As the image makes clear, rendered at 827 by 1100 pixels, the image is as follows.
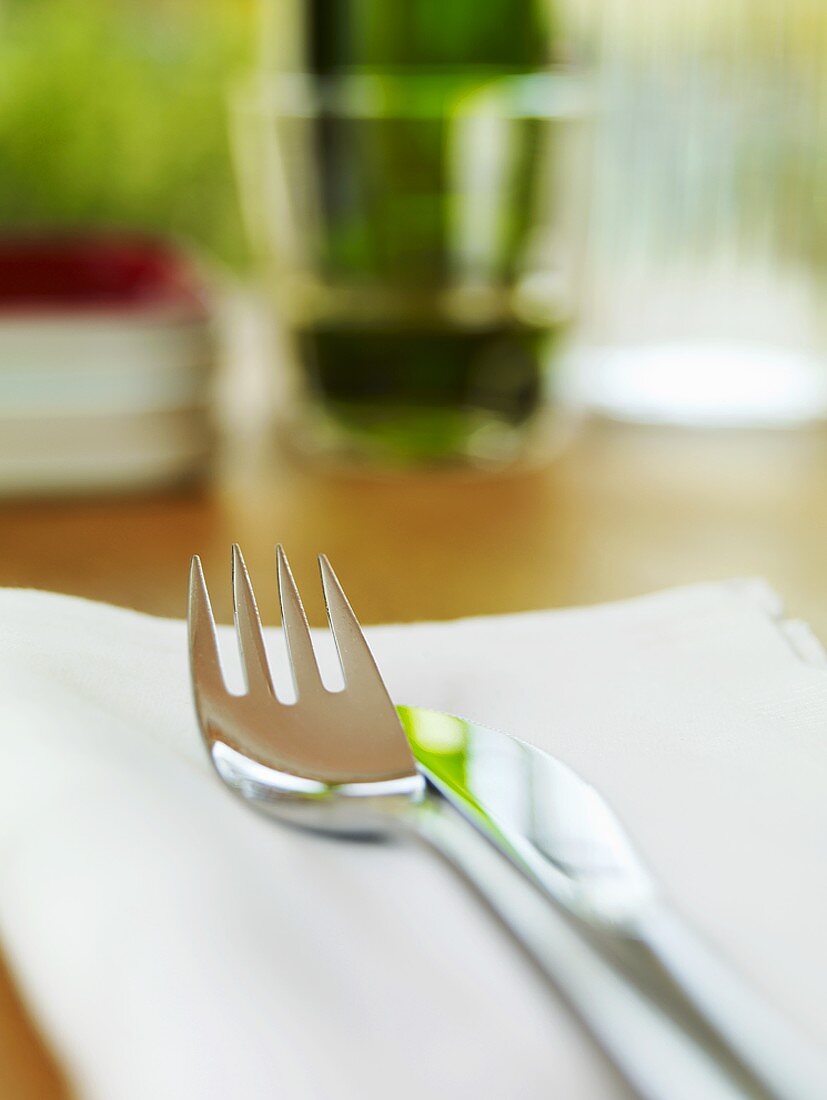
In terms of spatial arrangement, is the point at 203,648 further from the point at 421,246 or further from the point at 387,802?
the point at 421,246

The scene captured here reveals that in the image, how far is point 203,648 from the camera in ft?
0.74

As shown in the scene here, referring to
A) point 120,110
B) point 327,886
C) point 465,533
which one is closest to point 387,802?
point 327,886

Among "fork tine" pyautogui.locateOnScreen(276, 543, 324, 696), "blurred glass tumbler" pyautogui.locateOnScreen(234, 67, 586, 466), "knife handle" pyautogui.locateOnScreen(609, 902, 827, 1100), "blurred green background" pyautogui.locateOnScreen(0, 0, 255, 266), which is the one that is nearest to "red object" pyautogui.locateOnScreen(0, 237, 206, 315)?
"blurred glass tumbler" pyautogui.locateOnScreen(234, 67, 586, 466)

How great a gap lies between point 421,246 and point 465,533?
0.14 meters

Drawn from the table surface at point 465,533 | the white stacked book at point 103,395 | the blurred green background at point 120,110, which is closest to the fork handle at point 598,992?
the table surface at point 465,533

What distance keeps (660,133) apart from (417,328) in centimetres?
14

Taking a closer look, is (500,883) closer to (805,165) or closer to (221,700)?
(221,700)

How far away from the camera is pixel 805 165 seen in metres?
0.58

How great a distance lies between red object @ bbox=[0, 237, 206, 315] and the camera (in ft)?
1.86

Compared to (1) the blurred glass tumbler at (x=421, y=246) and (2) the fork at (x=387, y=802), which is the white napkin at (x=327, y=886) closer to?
(2) the fork at (x=387, y=802)

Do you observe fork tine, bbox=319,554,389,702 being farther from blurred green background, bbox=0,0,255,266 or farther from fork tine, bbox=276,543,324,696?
blurred green background, bbox=0,0,255,266

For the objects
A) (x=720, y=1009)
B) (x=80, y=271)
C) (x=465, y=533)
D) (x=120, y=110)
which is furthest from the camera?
(x=120, y=110)

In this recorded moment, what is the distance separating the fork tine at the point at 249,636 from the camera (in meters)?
0.22

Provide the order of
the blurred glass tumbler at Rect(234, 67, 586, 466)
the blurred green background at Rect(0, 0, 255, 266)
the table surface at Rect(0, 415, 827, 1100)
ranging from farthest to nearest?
the blurred green background at Rect(0, 0, 255, 266) < the blurred glass tumbler at Rect(234, 67, 586, 466) < the table surface at Rect(0, 415, 827, 1100)
